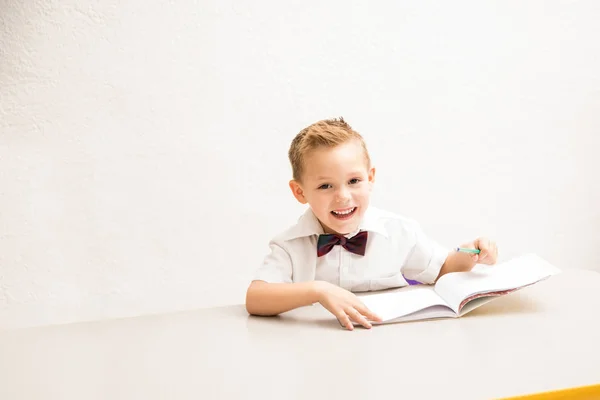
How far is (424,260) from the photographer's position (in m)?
1.49

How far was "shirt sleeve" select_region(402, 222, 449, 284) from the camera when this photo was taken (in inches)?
58.4

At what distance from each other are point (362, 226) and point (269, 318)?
0.99 ft

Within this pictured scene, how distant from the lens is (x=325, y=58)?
2.33m

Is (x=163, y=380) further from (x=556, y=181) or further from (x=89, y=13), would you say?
(x=556, y=181)

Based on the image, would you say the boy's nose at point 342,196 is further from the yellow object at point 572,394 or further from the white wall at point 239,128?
the white wall at point 239,128

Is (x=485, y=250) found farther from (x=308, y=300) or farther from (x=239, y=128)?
(x=239, y=128)

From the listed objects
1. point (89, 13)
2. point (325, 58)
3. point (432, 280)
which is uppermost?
point (89, 13)

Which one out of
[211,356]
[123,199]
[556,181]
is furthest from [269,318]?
[556,181]

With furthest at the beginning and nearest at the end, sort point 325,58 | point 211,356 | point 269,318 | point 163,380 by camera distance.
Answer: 1. point 325,58
2. point 269,318
3. point 211,356
4. point 163,380

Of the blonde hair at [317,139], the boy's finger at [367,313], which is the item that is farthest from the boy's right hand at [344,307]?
the blonde hair at [317,139]

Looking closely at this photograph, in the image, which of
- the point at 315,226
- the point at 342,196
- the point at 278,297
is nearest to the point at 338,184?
the point at 342,196

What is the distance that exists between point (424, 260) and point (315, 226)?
273 millimetres

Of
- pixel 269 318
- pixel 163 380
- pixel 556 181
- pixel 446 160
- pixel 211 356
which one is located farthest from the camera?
pixel 556 181

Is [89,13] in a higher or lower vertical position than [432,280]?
higher
